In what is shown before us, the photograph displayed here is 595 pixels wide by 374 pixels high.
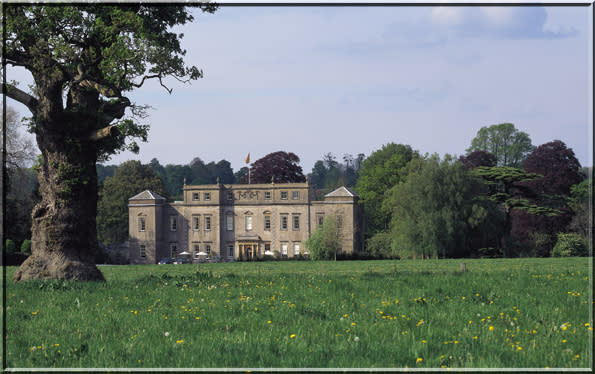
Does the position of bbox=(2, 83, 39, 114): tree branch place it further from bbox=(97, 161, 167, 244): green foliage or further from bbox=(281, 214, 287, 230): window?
bbox=(97, 161, 167, 244): green foliage

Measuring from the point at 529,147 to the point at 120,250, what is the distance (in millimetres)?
55719

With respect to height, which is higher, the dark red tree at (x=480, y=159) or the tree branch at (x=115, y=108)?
the dark red tree at (x=480, y=159)

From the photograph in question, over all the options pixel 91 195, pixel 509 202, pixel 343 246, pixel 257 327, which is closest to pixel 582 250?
pixel 509 202

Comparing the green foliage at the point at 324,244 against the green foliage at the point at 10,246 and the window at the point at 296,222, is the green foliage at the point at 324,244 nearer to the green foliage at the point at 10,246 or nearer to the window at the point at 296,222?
the window at the point at 296,222

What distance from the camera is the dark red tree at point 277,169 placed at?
8425 cm

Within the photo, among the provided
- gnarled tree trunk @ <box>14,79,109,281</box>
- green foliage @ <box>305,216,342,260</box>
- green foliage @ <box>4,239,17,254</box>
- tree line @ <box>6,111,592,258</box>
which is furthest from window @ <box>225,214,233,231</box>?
gnarled tree trunk @ <box>14,79,109,281</box>

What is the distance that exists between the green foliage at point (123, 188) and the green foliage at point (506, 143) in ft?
149

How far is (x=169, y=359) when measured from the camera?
7.32 metres

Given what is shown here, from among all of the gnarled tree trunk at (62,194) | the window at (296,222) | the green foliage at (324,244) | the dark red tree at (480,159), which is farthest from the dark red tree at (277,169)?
the gnarled tree trunk at (62,194)

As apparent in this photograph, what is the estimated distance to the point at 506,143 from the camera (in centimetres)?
7331

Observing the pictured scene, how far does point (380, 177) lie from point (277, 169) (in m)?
15.4

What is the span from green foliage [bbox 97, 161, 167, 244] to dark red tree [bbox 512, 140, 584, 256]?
165ft

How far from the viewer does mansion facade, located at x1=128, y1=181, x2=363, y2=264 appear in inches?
3145

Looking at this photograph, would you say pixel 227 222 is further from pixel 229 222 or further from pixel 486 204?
pixel 486 204
